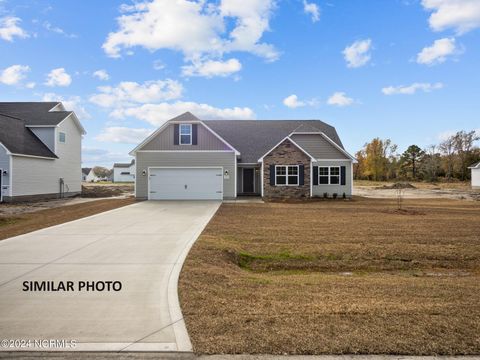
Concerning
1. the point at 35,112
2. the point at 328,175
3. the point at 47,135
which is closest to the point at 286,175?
the point at 328,175

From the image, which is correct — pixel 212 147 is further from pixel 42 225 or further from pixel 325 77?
pixel 42 225

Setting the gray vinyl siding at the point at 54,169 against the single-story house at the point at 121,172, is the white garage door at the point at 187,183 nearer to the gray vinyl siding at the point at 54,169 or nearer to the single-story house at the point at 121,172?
the gray vinyl siding at the point at 54,169

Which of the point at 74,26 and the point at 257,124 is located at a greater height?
the point at 74,26

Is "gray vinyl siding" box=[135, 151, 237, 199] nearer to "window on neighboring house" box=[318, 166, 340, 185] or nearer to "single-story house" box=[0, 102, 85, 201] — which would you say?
"window on neighboring house" box=[318, 166, 340, 185]

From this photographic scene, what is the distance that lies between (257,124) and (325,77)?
29.3ft

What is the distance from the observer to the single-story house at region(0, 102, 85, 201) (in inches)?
808

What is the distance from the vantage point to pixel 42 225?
36.4ft

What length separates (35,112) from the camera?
26.4m

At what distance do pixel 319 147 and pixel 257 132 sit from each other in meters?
6.00

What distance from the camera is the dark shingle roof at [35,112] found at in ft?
83.2

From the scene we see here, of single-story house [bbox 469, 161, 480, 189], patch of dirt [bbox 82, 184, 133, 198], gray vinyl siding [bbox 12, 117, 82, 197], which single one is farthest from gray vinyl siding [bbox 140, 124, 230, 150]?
single-story house [bbox 469, 161, 480, 189]

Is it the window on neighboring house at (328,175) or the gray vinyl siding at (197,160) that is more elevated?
the gray vinyl siding at (197,160)

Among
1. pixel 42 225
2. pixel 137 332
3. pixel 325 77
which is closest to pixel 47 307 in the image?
pixel 137 332

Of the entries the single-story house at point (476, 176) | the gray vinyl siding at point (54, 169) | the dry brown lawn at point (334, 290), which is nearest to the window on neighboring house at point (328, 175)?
the dry brown lawn at point (334, 290)
